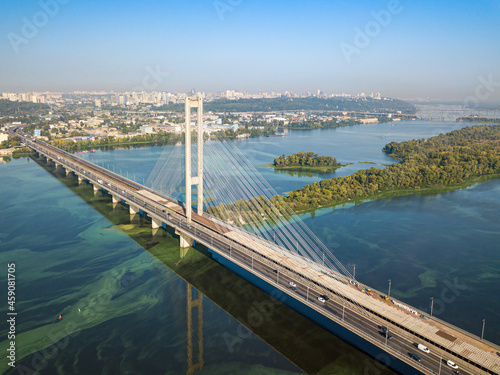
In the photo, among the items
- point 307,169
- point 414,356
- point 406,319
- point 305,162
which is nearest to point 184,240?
point 406,319

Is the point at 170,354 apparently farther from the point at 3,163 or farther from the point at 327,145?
the point at 327,145

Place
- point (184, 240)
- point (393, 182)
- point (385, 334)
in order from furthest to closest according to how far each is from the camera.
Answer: point (393, 182), point (184, 240), point (385, 334)

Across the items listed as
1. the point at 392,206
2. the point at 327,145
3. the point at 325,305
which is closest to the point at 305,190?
the point at 392,206

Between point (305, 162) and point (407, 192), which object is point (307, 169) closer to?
point (305, 162)

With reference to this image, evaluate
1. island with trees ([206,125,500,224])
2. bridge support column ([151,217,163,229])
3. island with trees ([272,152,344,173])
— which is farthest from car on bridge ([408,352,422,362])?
island with trees ([272,152,344,173])

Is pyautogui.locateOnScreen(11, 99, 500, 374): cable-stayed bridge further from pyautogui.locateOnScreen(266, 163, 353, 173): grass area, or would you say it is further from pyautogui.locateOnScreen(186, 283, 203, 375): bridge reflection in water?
pyautogui.locateOnScreen(266, 163, 353, 173): grass area

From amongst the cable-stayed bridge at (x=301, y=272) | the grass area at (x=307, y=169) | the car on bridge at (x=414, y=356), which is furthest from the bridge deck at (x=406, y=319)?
the grass area at (x=307, y=169)
